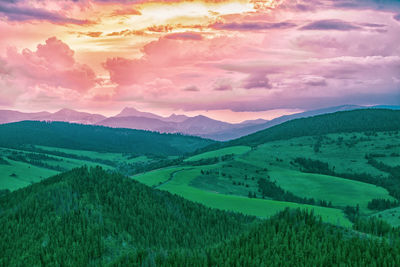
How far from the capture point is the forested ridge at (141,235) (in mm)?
76938

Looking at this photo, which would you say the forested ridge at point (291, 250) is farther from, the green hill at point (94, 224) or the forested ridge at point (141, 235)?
the green hill at point (94, 224)

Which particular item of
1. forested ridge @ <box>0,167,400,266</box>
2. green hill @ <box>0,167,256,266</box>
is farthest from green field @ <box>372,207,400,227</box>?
forested ridge @ <box>0,167,400,266</box>

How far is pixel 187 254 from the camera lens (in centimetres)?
8769

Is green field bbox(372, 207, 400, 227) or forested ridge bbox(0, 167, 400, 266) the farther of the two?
green field bbox(372, 207, 400, 227)

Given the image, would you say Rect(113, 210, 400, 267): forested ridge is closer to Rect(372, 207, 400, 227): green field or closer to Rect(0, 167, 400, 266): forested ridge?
Rect(0, 167, 400, 266): forested ridge

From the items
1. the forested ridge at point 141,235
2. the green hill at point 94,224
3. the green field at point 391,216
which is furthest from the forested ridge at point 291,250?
the green field at point 391,216

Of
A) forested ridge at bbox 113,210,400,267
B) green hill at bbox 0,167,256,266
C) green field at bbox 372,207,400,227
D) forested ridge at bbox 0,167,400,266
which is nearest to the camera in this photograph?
forested ridge at bbox 113,210,400,267

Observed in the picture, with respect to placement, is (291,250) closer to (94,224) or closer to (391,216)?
(94,224)

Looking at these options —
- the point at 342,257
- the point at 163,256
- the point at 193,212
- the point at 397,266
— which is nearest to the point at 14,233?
the point at 163,256

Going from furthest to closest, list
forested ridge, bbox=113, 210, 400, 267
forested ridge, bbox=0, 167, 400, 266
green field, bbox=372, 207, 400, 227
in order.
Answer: green field, bbox=372, 207, 400, 227
forested ridge, bbox=0, 167, 400, 266
forested ridge, bbox=113, 210, 400, 267

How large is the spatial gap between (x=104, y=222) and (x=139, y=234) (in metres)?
11.4

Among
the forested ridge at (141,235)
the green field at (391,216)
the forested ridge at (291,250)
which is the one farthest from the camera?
the green field at (391,216)

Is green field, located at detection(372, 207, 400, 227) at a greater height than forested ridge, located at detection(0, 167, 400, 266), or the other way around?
forested ridge, located at detection(0, 167, 400, 266)

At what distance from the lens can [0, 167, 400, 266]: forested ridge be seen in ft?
252
